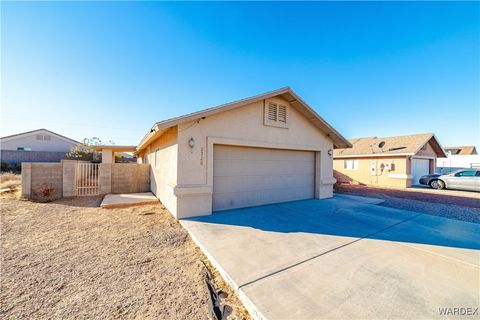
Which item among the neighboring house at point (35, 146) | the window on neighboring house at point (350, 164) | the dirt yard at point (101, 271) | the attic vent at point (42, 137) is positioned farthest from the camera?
the attic vent at point (42, 137)

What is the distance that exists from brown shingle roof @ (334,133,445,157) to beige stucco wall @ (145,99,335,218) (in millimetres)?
Answer: 12461

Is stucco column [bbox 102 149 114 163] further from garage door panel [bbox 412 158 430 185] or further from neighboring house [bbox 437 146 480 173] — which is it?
neighboring house [bbox 437 146 480 173]

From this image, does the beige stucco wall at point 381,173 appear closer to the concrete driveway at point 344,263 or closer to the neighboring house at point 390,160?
the neighboring house at point 390,160

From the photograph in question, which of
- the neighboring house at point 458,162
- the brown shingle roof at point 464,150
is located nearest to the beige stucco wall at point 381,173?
the neighboring house at point 458,162

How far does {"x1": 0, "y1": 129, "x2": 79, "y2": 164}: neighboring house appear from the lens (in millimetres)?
19859

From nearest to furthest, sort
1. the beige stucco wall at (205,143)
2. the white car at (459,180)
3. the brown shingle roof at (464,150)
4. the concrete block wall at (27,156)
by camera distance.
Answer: the beige stucco wall at (205,143), the white car at (459,180), the concrete block wall at (27,156), the brown shingle roof at (464,150)

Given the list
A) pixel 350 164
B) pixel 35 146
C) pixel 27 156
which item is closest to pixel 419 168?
pixel 350 164

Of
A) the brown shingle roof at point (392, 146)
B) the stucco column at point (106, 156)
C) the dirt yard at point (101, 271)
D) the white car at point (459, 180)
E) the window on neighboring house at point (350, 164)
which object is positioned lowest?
the dirt yard at point (101, 271)

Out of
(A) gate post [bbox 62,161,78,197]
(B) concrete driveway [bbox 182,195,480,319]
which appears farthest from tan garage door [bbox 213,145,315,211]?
(A) gate post [bbox 62,161,78,197]

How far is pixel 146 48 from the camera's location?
8586mm

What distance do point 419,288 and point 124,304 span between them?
4114 mm

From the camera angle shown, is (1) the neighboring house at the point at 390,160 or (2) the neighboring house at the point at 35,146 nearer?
(1) the neighboring house at the point at 390,160

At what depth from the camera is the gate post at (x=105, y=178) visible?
30.7ft

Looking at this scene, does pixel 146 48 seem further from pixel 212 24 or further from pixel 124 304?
pixel 124 304
